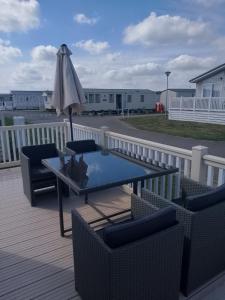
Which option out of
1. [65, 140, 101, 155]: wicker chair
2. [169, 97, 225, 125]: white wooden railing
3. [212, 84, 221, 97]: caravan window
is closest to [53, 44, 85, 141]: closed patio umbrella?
[65, 140, 101, 155]: wicker chair

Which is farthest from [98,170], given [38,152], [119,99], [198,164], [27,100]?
[27,100]

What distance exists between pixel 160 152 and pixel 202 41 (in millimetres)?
9073

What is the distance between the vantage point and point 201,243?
1.83 meters

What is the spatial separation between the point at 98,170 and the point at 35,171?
4.92 ft

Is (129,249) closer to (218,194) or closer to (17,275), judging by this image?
(218,194)

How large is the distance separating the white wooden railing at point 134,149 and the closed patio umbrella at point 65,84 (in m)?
0.83

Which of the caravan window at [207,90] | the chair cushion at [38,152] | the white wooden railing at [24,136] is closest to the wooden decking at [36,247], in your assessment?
the chair cushion at [38,152]

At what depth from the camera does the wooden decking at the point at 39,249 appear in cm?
196

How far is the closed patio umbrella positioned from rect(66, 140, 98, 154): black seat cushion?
693 mm

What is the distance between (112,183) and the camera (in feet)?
7.02

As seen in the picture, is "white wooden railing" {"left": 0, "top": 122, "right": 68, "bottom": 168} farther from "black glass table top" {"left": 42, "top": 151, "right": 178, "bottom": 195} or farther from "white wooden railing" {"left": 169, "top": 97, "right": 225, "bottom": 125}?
"white wooden railing" {"left": 169, "top": 97, "right": 225, "bottom": 125}

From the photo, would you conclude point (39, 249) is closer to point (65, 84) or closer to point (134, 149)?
point (134, 149)

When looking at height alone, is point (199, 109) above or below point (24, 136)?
above

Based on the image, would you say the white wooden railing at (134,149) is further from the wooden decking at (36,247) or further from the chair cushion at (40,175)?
the chair cushion at (40,175)
